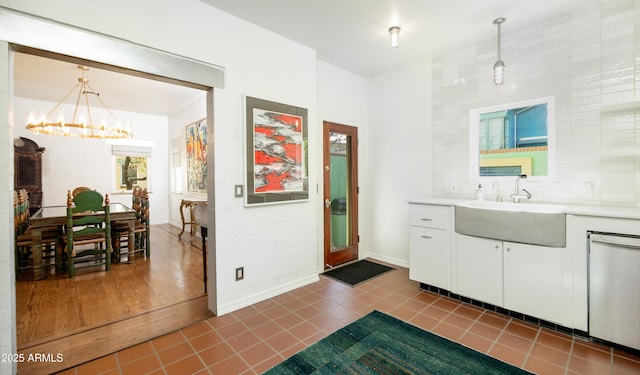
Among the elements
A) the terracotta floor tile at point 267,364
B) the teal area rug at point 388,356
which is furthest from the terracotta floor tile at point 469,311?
the terracotta floor tile at point 267,364

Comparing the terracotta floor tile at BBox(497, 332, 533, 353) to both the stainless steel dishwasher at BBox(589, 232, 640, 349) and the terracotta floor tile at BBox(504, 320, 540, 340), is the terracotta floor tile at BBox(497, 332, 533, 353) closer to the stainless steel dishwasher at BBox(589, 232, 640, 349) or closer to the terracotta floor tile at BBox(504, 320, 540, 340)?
the terracotta floor tile at BBox(504, 320, 540, 340)

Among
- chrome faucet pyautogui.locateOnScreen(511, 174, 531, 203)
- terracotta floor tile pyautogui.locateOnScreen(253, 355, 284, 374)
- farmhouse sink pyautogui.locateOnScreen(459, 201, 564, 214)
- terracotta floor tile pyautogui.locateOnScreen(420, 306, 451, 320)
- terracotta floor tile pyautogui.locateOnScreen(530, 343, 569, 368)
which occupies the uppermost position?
chrome faucet pyautogui.locateOnScreen(511, 174, 531, 203)

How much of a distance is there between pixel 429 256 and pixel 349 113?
2.29m

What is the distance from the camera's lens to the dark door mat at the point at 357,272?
333 centimetres

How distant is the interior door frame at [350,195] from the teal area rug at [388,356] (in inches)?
60.5

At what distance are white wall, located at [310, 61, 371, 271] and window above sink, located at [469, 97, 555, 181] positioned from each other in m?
1.55

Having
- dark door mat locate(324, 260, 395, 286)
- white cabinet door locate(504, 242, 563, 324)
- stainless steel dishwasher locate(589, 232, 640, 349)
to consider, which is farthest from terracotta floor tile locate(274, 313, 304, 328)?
stainless steel dishwasher locate(589, 232, 640, 349)

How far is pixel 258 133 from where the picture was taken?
2721mm

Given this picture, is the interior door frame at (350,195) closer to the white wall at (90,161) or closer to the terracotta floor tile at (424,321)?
the terracotta floor tile at (424,321)

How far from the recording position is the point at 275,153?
287cm

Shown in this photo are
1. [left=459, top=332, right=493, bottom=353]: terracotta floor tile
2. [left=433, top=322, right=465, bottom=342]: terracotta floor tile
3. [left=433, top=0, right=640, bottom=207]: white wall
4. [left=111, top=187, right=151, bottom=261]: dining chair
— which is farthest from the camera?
[left=111, top=187, right=151, bottom=261]: dining chair

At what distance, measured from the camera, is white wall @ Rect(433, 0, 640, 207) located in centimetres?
225

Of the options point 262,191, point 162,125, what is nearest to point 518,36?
point 262,191

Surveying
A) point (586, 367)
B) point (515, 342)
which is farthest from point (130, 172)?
point (586, 367)
